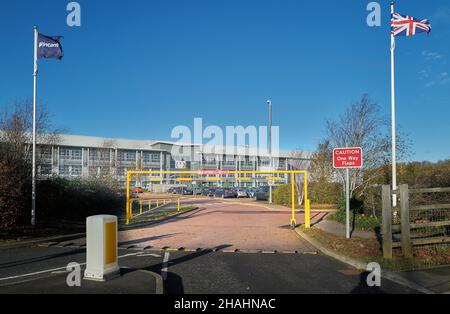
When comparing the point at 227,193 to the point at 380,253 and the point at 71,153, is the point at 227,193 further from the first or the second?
the point at 380,253

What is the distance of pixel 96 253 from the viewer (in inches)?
264

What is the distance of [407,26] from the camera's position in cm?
1469

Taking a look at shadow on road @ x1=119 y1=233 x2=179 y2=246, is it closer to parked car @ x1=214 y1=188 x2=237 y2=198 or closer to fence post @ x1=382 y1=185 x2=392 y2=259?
fence post @ x1=382 y1=185 x2=392 y2=259

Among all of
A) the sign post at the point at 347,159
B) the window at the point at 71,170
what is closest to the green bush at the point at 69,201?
the sign post at the point at 347,159

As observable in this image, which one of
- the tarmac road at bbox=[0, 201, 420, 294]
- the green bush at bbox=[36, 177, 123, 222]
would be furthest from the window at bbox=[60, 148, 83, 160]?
the tarmac road at bbox=[0, 201, 420, 294]

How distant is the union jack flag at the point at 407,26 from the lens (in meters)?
14.7

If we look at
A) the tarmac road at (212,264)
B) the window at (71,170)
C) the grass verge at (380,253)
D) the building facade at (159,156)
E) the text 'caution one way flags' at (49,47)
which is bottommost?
the tarmac road at (212,264)

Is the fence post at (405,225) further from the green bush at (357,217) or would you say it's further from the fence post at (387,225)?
the green bush at (357,217)

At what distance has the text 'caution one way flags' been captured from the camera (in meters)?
15.8

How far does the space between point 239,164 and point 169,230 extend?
61.6m

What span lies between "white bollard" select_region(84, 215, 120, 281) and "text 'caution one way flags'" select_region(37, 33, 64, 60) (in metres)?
11.8

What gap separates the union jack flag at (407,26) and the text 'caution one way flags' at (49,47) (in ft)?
46.4
